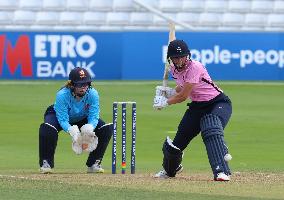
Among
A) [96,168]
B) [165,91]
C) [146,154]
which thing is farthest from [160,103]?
[146,154]

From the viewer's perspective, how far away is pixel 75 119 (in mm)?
12883

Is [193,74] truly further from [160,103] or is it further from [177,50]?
[160,103]

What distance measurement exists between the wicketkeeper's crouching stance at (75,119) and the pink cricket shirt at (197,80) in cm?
112

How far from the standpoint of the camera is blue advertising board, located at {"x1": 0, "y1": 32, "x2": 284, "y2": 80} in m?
28.8

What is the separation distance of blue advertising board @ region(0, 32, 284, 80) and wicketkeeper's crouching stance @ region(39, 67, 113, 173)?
630 inches

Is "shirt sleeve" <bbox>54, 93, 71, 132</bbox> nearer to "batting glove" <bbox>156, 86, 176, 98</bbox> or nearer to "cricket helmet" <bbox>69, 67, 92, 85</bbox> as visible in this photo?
"cricket helmet" <bbox>69, 67, 92, 85</bbox>

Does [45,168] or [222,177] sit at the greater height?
[222,177]

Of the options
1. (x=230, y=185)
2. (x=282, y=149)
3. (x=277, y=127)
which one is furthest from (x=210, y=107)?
(x=277, y=127)

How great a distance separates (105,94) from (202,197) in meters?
14.9

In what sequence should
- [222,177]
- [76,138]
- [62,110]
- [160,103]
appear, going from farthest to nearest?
[62,110] < [76,138] < [160,103] < [222,177]

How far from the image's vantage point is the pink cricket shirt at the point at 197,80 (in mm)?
11828

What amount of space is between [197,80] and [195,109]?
Result: 44 cm

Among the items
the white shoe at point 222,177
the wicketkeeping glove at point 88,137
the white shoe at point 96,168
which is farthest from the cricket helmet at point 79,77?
the white shoe at point 222,177

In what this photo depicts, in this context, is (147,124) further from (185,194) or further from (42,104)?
(185,194)
